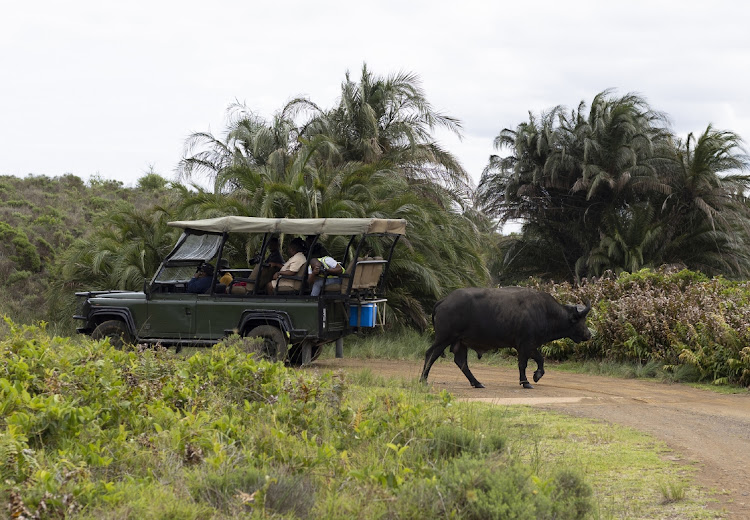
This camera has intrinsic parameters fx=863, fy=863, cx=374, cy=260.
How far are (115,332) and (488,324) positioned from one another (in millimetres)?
A: 6072

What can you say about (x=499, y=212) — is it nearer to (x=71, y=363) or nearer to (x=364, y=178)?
(x=364, y=178)

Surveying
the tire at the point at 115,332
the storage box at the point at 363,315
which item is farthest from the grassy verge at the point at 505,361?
the tire at the point at 115,332

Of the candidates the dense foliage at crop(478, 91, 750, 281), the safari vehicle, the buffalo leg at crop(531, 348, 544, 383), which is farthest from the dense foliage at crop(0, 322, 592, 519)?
the dense foliage at crop(478, 91, 750, 281)

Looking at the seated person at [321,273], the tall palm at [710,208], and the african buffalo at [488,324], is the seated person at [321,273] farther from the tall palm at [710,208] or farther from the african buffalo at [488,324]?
the tall palm at [710,208]

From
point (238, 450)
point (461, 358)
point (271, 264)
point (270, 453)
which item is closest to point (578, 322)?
point (461, 358)

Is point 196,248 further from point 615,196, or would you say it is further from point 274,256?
point 615,196

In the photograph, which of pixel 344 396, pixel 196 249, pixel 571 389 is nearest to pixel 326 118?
pixel 196 249

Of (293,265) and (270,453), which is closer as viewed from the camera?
(270,453)

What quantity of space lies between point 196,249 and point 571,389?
634 cm

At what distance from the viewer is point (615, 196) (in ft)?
91.7

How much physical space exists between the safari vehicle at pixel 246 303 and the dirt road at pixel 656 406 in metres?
1.52

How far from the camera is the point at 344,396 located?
828 cm

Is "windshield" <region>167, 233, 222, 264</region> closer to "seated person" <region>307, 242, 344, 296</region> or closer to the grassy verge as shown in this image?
"seated person" <region>307, 242, 344, 296</region>

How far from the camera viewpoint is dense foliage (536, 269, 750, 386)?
1362 centimetres
